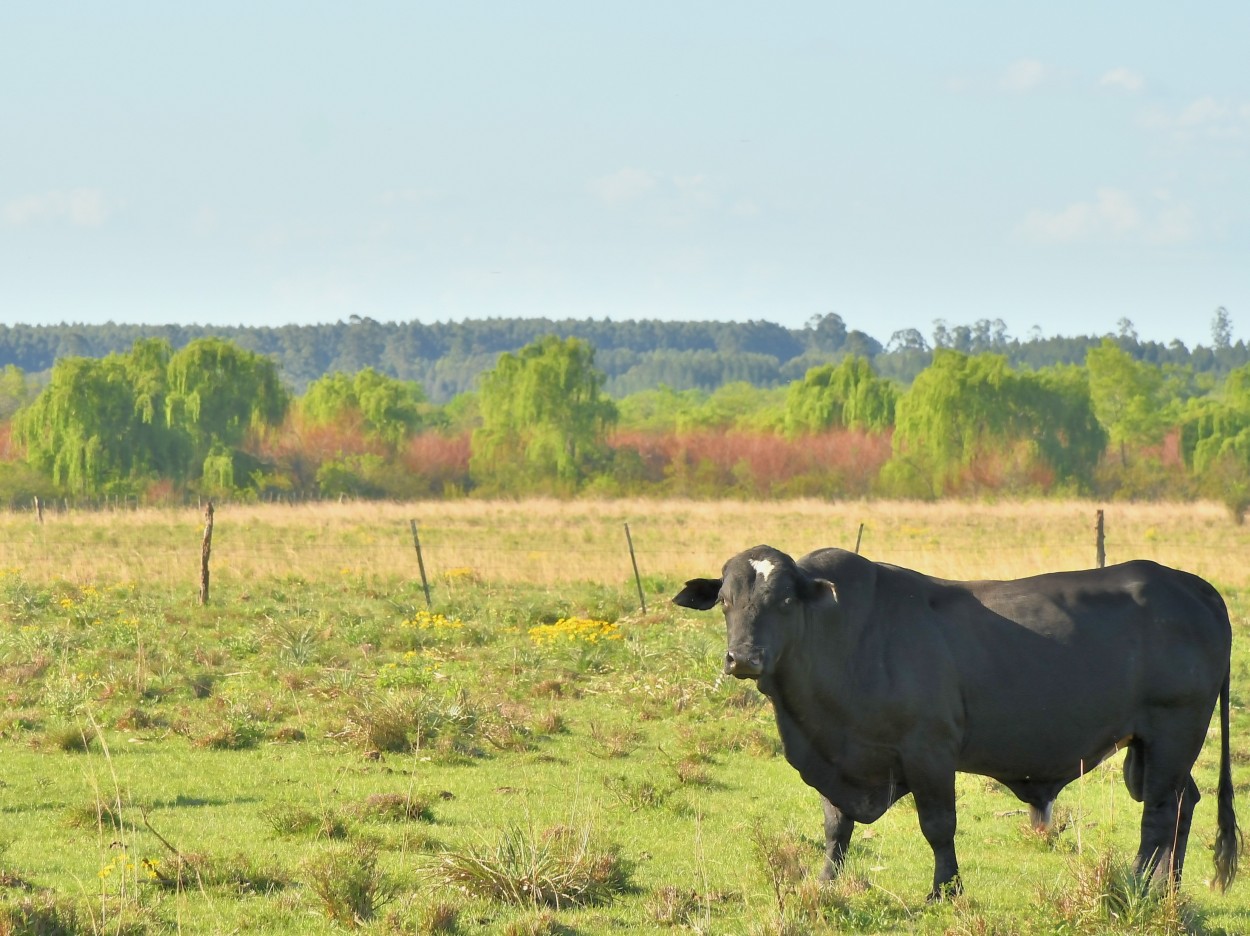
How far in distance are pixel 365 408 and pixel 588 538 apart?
138 feet

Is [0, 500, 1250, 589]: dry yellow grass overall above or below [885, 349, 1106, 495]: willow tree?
below

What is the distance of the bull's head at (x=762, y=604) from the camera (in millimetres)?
7895

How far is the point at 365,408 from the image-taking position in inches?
3172

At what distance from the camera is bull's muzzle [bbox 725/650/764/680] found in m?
7.77

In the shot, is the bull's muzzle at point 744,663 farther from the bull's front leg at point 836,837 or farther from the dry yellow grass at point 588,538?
the dry yellow grass at point 588,538

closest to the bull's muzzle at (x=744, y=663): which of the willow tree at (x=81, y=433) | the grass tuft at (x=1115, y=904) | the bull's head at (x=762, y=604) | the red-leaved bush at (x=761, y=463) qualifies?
the bull's head at (x=762, y=604)

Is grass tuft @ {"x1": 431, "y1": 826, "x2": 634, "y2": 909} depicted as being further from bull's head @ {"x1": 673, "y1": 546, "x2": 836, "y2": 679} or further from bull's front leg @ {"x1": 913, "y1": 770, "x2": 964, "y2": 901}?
bull's front leg @ {"x1": 913, "y1": 770, "x2": 964, "y2": 901}

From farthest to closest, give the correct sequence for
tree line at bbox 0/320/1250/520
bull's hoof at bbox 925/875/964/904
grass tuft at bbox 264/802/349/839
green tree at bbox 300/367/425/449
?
1. green tree at bbox 300/367/425/449
2. tree line at bbox 0/320/1250/520
3. grass tuft at bbox 264/802/349/839
4. bull's hoof at bbox 925/875/964/904

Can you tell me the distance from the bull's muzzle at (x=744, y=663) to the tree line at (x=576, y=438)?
2335 inches

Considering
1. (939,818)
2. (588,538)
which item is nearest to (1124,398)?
(588,538)

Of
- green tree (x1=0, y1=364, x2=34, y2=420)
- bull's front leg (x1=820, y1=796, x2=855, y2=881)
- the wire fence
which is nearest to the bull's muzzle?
bull's front leg (x1=820, y1=796, x2=855, y2=881)

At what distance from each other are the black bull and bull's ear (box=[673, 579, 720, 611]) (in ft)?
0.04

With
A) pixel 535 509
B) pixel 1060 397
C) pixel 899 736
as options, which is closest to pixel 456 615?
pixel 899 736

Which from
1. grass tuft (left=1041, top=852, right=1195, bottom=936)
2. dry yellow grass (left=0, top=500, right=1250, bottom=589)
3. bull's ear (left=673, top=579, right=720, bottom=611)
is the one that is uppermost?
bull's ear (left=673, top=579, right=720, bottom=611)
